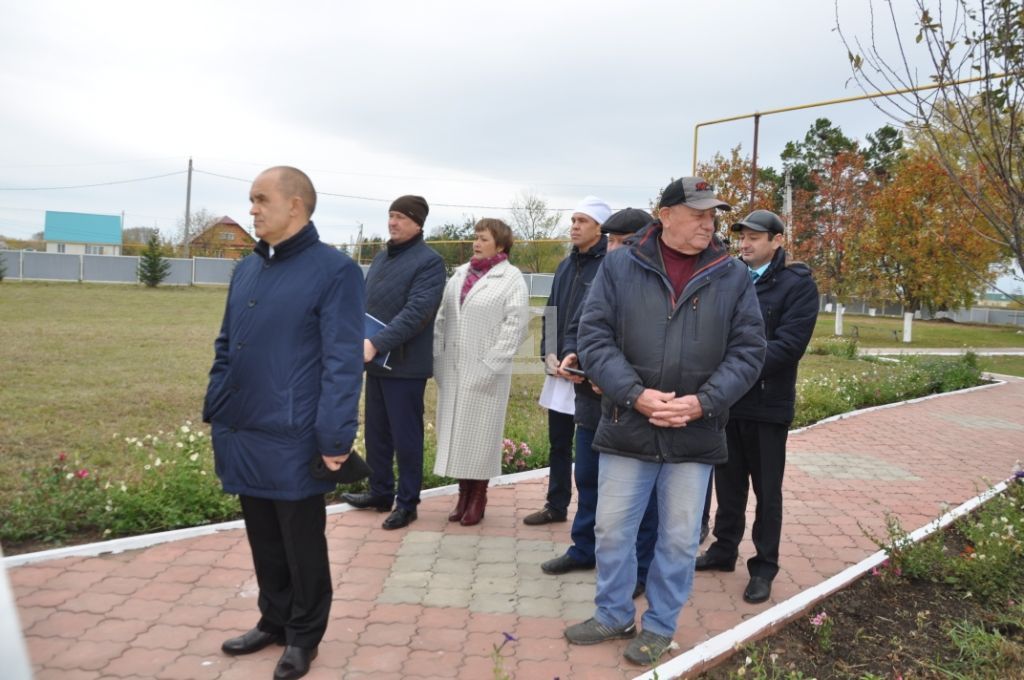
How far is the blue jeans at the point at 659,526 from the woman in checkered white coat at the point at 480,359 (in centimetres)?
160

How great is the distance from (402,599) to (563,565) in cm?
95

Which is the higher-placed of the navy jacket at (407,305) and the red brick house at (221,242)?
the red brick house at (221,242)

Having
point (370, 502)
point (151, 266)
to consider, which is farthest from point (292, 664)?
point (151, 266)

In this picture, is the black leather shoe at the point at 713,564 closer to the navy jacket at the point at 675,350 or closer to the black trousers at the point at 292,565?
the navy jacket at the point at 675,350

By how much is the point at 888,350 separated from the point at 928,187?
6.81 meters

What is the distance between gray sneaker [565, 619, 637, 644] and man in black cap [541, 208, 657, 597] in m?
0.57

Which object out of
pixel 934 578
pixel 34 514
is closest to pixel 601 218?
pixel 934 578

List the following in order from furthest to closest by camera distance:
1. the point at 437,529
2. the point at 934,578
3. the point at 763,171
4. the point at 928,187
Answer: the point at 763,171
the point at 928,187
the point at 437,529
the point at 934,578

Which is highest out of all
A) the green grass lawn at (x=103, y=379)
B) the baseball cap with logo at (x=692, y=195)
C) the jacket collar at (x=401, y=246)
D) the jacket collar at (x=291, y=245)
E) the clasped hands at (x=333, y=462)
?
the baseball cap with logo at (x=692, y=195)

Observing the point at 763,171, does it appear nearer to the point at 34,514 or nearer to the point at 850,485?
the point at 850,485

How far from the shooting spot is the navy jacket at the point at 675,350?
10.9ft

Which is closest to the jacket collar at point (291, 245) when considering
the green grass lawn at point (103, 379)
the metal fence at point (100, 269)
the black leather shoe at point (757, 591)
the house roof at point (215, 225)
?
the black leather shoe at point (757, 591)

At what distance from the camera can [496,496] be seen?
234 inches

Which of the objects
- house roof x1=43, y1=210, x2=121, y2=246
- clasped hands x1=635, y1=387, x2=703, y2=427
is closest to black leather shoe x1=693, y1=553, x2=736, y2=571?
clasped hands x1=635, y1=387, x2=703, y2=427
